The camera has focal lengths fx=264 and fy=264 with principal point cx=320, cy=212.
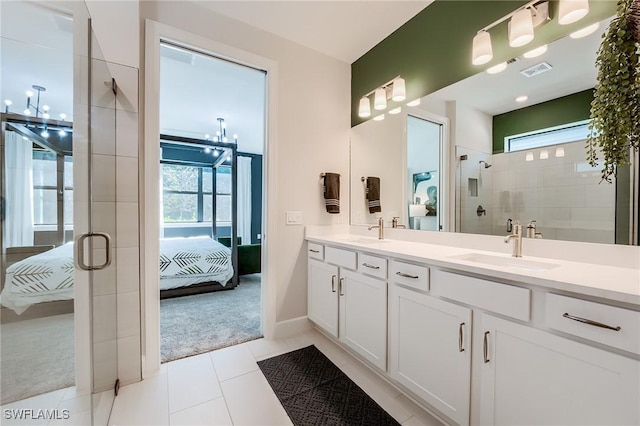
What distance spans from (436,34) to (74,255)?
8.94 ft

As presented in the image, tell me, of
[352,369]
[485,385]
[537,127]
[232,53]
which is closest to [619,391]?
[485,385]

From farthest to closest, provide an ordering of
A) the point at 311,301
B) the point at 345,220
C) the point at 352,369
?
the point at 345,220 < the point at 311,301 < the point at 352,369

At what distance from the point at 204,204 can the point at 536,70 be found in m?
6.43

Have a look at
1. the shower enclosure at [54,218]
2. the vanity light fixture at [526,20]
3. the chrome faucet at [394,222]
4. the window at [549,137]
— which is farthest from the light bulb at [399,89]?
the shower enclosure at [54,218]

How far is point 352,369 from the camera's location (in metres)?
1.94

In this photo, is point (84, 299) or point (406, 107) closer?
point (84, 299)

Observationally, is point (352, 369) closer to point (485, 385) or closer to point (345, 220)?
point (485, 385)

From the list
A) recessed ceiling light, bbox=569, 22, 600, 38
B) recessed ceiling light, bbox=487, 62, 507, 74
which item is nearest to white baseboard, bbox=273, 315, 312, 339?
recessed ceiling light, bbox=487, 62, 507, 74

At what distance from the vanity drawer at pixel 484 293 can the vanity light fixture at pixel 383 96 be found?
1614mm

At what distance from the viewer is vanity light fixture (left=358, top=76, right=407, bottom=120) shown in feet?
7.40

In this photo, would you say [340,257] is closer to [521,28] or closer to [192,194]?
[521,28]

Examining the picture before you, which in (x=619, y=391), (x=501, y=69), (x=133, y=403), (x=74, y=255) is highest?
(x=501, y=69)

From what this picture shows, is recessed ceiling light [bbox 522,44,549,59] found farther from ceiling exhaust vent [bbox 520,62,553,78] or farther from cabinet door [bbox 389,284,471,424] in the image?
cabinet door [bbox 389,284,471,424]

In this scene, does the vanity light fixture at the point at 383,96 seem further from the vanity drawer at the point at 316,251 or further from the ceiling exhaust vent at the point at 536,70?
the vanity drawer at the point at 316,251
